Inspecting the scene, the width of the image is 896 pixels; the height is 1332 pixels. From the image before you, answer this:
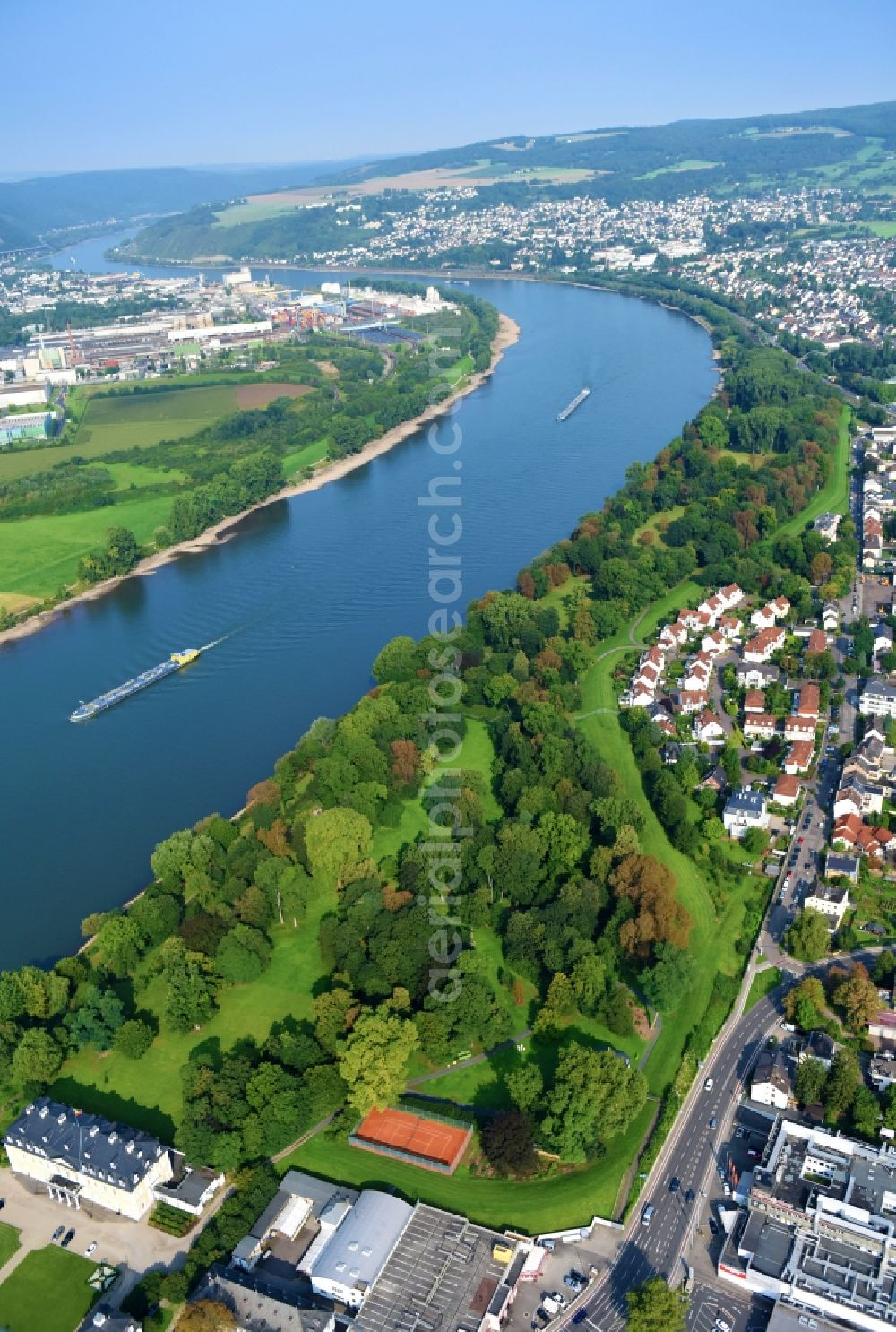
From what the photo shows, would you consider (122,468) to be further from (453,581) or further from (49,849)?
(49,849)

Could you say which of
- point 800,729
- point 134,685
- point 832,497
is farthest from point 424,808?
point 832,497

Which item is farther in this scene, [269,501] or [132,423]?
[132,423]

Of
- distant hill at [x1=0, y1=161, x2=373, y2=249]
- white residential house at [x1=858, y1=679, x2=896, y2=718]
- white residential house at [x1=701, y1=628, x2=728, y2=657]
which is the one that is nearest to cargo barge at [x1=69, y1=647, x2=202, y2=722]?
white residential house at [x1=701, y1=628, x2=728, y2=657]

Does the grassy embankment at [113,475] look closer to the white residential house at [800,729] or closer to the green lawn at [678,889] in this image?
the green lawn at [678,889]

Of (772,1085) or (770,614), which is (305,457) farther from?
(772,1085)

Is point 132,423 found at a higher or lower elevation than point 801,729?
higher

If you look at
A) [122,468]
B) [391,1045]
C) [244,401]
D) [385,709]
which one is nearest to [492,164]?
[244,401]
